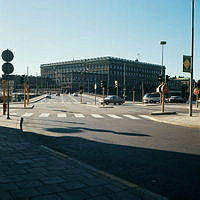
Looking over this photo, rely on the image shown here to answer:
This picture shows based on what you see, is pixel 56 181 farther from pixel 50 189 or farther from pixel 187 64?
pixel 187 64

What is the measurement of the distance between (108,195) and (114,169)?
5.17ft

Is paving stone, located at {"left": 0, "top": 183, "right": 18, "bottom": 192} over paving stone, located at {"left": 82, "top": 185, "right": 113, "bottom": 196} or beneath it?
over

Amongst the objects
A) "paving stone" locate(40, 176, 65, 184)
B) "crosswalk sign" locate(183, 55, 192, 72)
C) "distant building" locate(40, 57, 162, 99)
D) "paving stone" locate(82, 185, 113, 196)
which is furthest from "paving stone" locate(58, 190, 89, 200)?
"distant building" locate(40, 57, 162, 99)

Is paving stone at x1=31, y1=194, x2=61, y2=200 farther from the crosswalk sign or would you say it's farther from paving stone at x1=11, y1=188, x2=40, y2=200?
the crosswalk sign

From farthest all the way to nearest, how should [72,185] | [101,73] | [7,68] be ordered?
[101,73] → [7,68] → [72,185]

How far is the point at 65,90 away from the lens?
145625 millimetres

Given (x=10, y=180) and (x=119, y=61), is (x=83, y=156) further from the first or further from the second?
(x=119, y=61)

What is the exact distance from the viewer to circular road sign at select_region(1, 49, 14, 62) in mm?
14673

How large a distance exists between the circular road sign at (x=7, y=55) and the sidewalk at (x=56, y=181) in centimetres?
939

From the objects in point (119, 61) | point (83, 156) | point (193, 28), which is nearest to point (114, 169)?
point (83, 156)

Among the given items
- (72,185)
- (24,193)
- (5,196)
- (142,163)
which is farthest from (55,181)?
(142,163)

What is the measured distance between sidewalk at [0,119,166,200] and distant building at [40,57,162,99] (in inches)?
4940

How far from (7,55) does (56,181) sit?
38.7 feet

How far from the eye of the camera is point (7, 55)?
48.5 feet
